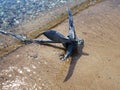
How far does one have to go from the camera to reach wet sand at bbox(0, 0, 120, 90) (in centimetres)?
493

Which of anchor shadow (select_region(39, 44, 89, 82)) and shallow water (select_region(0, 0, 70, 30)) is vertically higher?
anchor shadow (select_region(39, 44, 89, 82))

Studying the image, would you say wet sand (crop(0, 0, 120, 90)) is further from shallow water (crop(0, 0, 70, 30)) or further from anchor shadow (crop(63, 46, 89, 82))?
shallow water (crop(0, 0, 70, 30))

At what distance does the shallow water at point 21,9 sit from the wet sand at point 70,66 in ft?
4.22

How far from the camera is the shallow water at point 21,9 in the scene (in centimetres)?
715

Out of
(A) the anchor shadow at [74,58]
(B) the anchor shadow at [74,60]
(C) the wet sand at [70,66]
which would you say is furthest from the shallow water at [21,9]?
(B) the anchor shadow at [74,60]

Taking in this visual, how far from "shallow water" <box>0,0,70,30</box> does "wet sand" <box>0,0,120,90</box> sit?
4.22 feet

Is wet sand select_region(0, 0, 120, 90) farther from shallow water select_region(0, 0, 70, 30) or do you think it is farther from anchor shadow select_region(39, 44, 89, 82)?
shallow water select_region(0, 0, 70, 30)

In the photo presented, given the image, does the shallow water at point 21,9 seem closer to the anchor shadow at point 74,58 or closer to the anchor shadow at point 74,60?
the anchor shadow at point 74,58

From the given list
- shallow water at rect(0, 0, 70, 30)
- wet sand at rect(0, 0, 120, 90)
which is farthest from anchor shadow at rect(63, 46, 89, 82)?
shallow water at rect(0, 0, 70, 30)

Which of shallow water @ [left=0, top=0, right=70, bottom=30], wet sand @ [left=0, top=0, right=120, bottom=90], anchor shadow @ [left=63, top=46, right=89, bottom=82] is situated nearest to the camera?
wet sand @ [left=0, top=0, right=120, bottom=90]

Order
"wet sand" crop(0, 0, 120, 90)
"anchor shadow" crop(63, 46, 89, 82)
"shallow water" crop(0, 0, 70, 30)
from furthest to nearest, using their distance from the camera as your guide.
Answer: "shallow water" crop(0, 0, 70, 30)
"anchor shadow" crop(63, 46, 89, 82)
"wet sand" crop(0, 0, 120, 90)

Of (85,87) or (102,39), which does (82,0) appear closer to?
(102,39)

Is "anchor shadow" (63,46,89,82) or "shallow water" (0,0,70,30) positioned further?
"shallow water" (0,0,70,30)

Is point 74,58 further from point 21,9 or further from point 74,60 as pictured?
point 21,9
